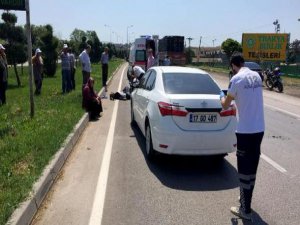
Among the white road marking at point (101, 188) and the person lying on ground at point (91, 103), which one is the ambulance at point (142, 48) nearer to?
the person lying on ground at point (91, 103)

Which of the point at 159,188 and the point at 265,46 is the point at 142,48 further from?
the point at 159,188

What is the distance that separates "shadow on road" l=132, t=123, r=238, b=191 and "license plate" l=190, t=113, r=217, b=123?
90 centimetres

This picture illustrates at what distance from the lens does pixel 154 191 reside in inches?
244

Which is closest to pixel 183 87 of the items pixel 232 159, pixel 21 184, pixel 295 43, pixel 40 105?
pixel 232 159

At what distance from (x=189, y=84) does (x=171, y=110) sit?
0.95 meters

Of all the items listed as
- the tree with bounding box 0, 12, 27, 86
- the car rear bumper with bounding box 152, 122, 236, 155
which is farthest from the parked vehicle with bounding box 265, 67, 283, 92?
the car rear bumper with bounding box 152, 122, 236, 155

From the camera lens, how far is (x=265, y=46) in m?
45.2

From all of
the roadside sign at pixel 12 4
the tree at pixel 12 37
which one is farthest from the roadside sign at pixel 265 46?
the roadside sign at pixel 12 4

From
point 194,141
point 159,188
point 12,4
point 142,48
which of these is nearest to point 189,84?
point 194,141

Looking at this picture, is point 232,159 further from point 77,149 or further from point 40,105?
point 40,105

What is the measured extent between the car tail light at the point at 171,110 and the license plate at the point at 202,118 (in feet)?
0.44

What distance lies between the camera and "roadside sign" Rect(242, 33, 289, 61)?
4459 centimetres

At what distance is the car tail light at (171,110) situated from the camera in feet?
22.9

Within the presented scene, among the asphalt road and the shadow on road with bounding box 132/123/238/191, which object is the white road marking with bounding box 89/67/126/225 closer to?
the asphalt road
